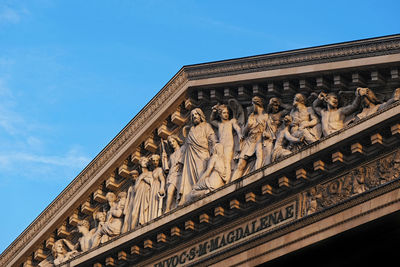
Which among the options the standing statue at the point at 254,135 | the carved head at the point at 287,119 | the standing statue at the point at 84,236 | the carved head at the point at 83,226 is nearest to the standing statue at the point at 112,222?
the standing statue at the point at 84,236

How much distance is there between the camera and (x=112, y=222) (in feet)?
100

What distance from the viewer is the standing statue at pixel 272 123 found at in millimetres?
26323

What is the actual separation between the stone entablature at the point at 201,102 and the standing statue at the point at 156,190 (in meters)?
0.13

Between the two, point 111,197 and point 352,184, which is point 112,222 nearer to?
point 111,197

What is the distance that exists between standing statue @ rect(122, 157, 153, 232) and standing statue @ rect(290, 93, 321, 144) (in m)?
5.15

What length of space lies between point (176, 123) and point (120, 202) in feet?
8.85

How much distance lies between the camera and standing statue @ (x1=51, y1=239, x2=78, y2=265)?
3195 centimetres

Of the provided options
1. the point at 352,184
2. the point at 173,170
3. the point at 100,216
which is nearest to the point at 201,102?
the point at 173,170

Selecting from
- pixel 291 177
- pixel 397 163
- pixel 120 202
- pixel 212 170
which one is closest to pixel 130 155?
pixel 120 202

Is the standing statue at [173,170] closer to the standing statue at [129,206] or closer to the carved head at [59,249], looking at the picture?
the standing statue at [129,206]

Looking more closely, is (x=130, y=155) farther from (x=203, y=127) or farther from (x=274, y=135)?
(x=274, y=135)

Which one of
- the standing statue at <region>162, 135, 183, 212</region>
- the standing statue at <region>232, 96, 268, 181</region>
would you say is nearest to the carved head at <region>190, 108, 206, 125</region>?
the standing statue at <region>162, 135, 183, 212</region>

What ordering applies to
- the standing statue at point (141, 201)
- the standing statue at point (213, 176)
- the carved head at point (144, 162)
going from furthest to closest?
the carved head at point (144, 162) < the standing statue at point (141, 201) < the standing statue at point (213, 176)

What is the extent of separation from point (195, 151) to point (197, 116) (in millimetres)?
853
